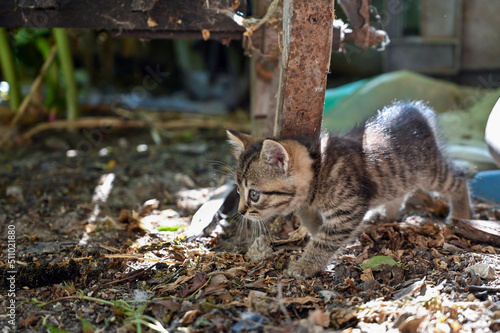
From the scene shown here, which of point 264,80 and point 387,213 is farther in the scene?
point 264,80

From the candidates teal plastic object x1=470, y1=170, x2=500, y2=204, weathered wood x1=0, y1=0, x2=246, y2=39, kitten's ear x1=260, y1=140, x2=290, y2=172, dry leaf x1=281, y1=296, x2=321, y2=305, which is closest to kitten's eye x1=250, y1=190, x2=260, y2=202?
kitten's ear x1=260, y1=140, x2=290, y2=172

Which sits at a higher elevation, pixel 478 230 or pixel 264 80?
pixel 264 80

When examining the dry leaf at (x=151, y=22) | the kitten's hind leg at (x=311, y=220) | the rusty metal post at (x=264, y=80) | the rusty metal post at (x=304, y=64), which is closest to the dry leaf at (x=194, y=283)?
the kitten's hind leg at (x=311, y=220)

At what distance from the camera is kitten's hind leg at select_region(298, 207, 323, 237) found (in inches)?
138

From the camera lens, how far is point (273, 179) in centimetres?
315

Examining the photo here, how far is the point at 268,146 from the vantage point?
3.01m

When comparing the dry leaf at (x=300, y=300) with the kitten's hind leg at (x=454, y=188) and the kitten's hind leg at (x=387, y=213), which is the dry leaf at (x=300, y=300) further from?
the kitten's hind leg at (x=454, y=188)

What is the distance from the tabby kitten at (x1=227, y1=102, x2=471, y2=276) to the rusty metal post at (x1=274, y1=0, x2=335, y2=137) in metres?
0.14

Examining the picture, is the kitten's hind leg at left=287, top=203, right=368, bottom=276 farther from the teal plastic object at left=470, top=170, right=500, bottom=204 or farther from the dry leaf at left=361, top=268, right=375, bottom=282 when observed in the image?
the teal plastic object at left=470, top=170, right=500, bottom=204

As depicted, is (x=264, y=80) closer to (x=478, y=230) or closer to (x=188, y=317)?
(x=478, y=230)

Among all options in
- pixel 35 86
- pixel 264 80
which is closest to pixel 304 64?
pixel 264 80

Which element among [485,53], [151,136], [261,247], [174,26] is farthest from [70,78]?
[485,53]

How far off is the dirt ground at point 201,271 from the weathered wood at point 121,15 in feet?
4.55

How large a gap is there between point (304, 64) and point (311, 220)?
108cm
